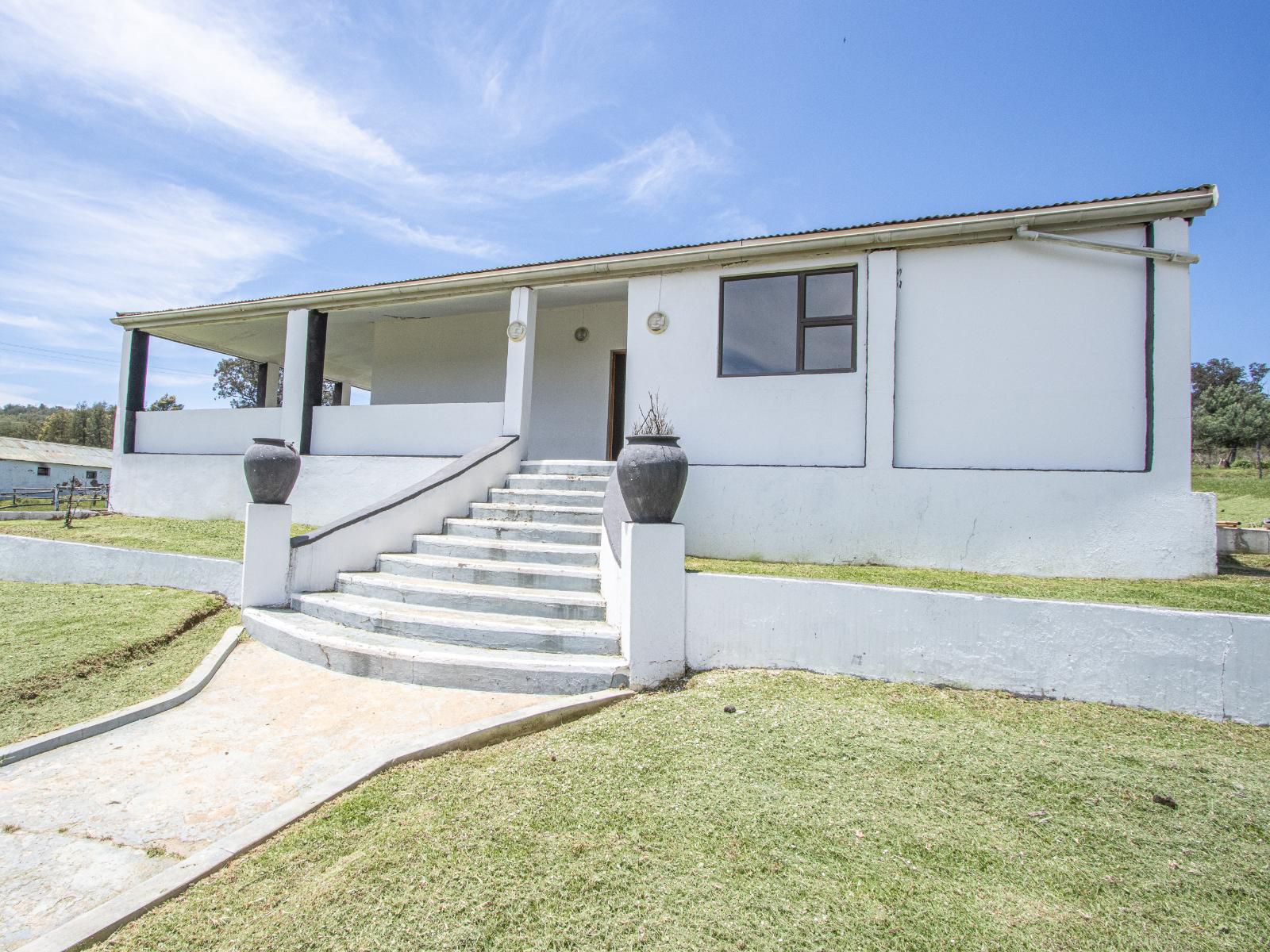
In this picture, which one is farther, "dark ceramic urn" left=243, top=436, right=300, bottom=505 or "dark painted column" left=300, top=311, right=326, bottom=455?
"dark painted column" left=300, top=311, right=326, bottom=455

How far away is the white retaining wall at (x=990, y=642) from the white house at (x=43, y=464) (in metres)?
40.6

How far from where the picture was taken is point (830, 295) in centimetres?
764

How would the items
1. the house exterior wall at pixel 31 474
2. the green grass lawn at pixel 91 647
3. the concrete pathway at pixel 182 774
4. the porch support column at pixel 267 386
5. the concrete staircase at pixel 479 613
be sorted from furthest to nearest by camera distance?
the house exterior wall at pixel 31 474, the porch support column at pixel 267 386, the concrete staircase at pixel 479 613, the green grass lawn at pixel 91 647, the concrete pathway at pixel 182 774

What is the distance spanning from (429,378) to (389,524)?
6.23 meters

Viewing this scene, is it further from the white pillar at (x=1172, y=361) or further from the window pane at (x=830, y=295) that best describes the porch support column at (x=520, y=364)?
the white pillar at (x=1172, y=361)

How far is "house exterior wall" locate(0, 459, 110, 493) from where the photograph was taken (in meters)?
34.9

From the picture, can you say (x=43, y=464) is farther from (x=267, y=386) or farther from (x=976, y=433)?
(x=976, y=433)

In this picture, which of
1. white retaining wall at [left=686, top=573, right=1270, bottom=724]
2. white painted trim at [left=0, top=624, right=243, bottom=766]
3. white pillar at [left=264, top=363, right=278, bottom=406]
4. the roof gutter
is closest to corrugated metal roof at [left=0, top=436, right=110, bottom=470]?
white pillar at [left=264, top=363, right=278, bottom=406]

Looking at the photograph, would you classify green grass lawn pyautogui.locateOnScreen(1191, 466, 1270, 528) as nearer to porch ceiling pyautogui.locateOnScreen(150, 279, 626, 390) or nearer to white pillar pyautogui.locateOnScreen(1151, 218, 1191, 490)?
white pillar pyautogui.locateOnScreen(1151, 218, 1191, 490)

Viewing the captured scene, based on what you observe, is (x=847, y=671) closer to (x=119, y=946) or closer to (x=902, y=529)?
(x=902, y=529)

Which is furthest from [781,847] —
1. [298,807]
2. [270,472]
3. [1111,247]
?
[1111,247]

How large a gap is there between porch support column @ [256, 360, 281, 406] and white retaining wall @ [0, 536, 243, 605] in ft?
24.6

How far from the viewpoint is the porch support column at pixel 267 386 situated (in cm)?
1511

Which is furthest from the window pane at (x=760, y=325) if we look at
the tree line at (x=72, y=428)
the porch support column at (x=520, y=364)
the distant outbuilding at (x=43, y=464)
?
the tree line at (x=72, y=428)
